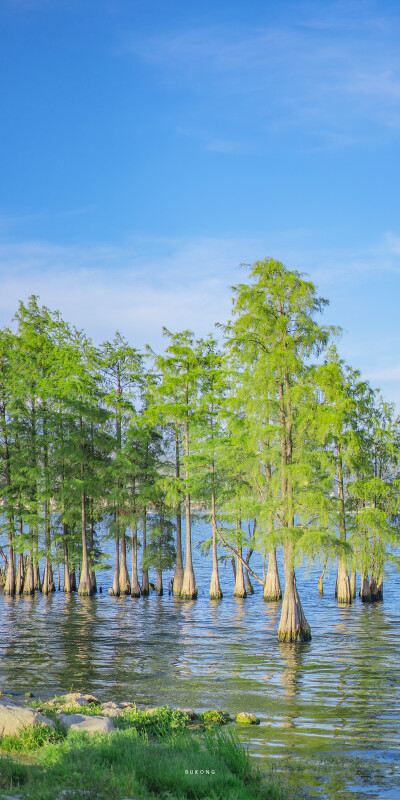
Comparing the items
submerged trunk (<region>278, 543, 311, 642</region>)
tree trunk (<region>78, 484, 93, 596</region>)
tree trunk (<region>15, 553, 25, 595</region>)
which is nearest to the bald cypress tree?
submerged trunk (<region>278, 543, 311, 642</region>)

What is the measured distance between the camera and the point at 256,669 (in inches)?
967

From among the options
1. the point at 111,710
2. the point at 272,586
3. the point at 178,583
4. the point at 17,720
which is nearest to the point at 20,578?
the point at 178,583

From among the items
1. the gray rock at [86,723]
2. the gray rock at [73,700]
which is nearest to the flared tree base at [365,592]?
the gray rock at [73,700]

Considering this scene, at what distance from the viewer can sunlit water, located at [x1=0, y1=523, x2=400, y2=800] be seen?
1405cm

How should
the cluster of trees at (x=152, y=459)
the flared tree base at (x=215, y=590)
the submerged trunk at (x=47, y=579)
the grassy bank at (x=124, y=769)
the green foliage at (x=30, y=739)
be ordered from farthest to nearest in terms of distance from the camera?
1. the submerged trunk at (x=47, y=579)
2. the flared tree base at (x=215, y=590)
3. the cluster of trees at (x=152, y=459)
4. the green foliage at (x=30, y=739)
5. the grassy bank at (x=124, y=769)

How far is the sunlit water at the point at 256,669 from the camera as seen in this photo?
14055 millimetres

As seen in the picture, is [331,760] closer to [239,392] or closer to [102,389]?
[239,392]

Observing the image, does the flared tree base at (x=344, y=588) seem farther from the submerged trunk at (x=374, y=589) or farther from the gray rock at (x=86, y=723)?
the gray rock at (x=86, y=723)

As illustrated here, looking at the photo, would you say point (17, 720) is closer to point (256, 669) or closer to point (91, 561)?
point (256, 669)

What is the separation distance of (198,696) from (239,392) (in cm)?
1640

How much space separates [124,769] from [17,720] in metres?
3.53

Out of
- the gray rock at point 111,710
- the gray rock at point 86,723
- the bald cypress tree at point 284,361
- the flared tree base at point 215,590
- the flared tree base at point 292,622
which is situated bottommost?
the flared tree base at point 215,590

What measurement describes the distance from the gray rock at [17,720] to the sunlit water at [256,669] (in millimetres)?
3850

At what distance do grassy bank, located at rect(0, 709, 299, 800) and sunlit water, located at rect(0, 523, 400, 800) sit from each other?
1.72 metres
